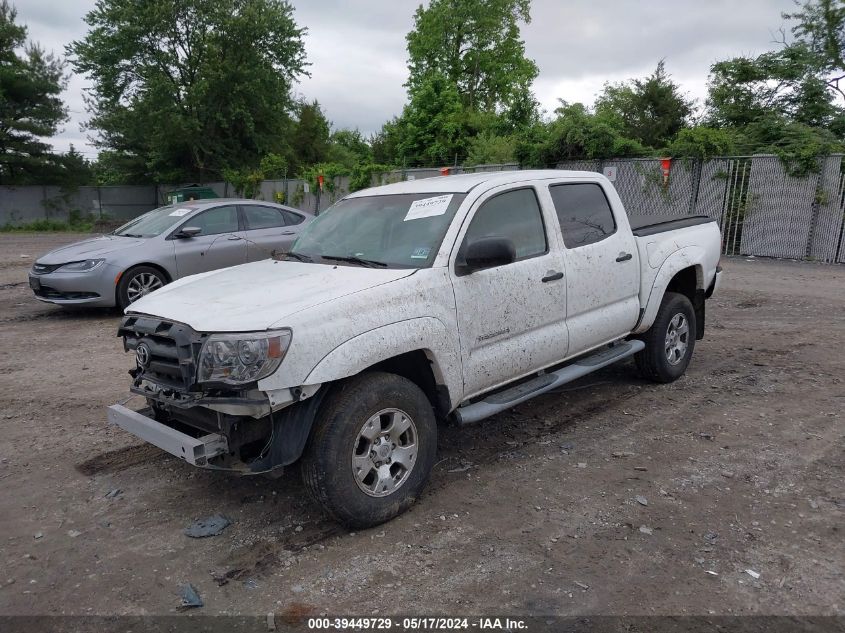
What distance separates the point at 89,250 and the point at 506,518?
Answer: 7691 mm

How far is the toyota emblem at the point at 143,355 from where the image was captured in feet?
11.9

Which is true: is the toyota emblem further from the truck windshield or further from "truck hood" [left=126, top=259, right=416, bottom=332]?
the truck windshield

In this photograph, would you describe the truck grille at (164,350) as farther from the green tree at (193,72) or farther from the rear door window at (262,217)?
the green tree at (193,72)

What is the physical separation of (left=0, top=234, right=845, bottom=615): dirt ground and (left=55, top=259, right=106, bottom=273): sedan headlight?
328 centimetres

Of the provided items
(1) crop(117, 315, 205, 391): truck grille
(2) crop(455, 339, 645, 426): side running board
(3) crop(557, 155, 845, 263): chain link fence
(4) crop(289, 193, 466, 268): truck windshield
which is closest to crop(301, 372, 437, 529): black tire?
(2) crop(455, 339, 645, 426): side running board

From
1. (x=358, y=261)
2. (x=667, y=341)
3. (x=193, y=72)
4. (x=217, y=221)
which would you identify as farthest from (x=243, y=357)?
(x=193, y=72)

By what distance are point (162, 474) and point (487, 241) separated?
267 centimetres

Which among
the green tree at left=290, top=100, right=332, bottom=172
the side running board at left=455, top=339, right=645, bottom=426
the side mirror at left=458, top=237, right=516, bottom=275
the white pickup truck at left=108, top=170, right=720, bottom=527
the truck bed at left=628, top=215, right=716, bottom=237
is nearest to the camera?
the white pickup truck at left=108, top=170, right=720, bottom=527

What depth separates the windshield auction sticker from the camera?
4.33 m

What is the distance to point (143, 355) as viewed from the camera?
3652 mm

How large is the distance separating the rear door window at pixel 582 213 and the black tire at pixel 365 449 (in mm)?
1918

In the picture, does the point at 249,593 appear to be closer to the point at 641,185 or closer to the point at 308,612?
the point at 308,612

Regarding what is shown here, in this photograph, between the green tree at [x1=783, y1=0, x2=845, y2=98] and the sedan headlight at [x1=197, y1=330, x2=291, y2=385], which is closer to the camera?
the sedan headlight at [x1=197, y1=330, x2=291, y2=385]

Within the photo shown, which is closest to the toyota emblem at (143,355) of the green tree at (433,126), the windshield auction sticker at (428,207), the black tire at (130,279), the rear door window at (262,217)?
the windshield auction sticker at (428,207)
